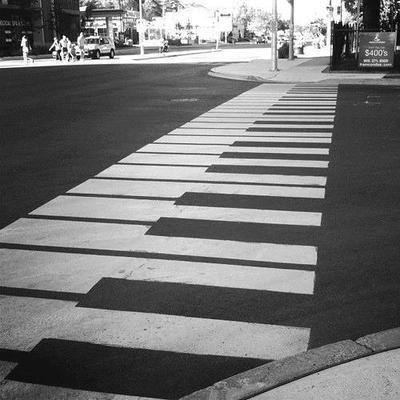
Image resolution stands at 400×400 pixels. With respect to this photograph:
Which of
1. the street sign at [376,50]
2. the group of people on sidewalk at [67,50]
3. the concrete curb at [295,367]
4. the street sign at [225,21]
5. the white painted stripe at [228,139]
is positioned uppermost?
the street sign at [225,21]

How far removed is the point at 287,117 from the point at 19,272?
9514 millimetres

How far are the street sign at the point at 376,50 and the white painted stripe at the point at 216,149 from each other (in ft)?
52.2

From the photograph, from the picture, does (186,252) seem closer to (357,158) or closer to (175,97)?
(357,158)

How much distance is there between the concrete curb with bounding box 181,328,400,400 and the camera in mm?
3070

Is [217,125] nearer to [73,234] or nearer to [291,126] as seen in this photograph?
[291,126]

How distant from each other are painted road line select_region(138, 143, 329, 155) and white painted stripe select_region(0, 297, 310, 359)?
563 centimetres

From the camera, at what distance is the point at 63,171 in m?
8.39

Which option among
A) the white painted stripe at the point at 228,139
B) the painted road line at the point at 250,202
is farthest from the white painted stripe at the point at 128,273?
the white painted stripe at the point at 228,139

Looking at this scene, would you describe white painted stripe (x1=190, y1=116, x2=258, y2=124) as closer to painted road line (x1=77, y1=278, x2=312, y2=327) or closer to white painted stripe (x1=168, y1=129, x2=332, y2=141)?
white painted stripe (x1=168, y1=129, x2=332, y2=141)

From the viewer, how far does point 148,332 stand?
3.87 metres

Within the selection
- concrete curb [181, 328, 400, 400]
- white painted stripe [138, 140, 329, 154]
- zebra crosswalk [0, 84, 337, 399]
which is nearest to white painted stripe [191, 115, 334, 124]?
white painted stripe [138, 140, 329, 154]

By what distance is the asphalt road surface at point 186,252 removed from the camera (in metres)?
3.62

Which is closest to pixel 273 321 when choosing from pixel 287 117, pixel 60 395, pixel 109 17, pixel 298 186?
pixel 60 395

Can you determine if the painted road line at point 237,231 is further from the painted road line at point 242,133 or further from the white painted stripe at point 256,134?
the painted road line at point 242,133
